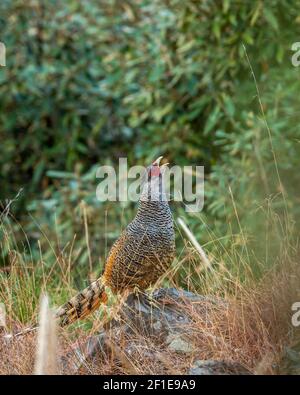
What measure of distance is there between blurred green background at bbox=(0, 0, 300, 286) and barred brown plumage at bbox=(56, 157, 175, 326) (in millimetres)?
1167

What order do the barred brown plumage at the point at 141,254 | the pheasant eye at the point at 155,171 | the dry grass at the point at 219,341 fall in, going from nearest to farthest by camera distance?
the dry grass at the point at 219,341 < the barred brown plumage at the point at 141,254 < the pheasant eye at the point at 155,171

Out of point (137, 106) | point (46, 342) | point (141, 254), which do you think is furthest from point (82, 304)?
point (137, 106)

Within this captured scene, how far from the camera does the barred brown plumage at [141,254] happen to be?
14.6 feet

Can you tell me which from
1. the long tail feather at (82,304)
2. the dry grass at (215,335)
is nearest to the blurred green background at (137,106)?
the long tail feather at (82,304)

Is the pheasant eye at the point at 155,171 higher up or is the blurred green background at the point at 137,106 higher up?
the blurred green background at the point at 137,106

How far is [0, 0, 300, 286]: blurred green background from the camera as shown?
6.71 meters

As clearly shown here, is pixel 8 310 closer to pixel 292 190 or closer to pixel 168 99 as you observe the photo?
pixel 292 190

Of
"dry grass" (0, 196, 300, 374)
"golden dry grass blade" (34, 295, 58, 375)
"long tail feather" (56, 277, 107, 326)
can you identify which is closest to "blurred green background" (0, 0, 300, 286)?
"long tail feather" (56, 277, 107, 326)

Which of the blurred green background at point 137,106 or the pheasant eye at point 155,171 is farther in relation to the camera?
the blurred green background at point 137,106

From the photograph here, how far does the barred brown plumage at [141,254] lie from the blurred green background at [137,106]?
3.83 feet

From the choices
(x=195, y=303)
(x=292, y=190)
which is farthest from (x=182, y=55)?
(x=195, y=303)

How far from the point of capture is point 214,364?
3.80 m

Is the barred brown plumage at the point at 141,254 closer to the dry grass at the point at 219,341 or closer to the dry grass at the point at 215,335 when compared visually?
the dry grass at the point at 215,335

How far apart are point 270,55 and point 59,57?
2.43m
